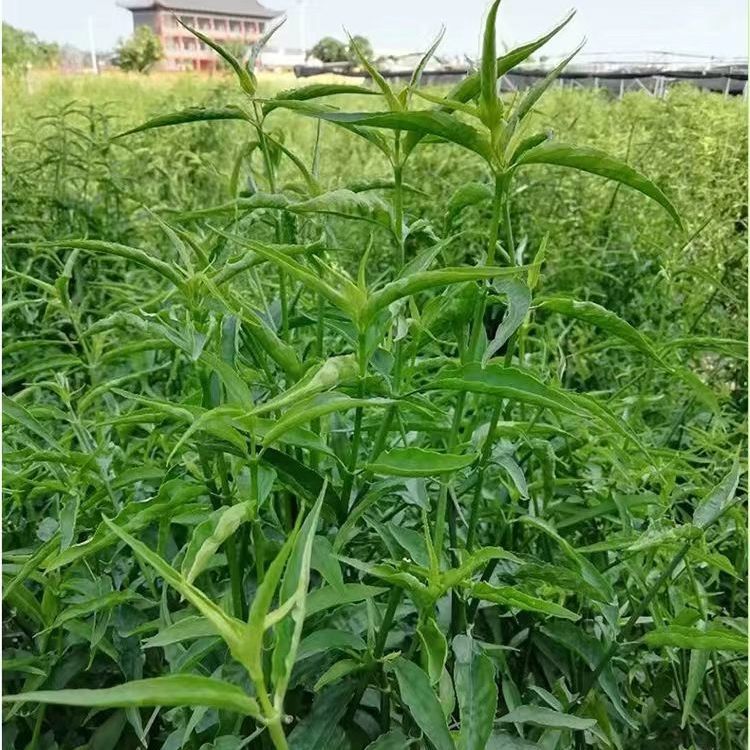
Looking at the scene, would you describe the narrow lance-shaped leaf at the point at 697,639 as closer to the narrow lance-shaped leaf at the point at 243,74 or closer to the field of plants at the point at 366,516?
the field of plants at the point at 366,516

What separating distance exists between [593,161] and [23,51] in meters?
3.28

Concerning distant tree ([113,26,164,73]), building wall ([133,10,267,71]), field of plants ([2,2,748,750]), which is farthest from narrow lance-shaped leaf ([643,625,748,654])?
distant tree ([113,26,164,73])

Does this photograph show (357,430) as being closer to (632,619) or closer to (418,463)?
(418,463)

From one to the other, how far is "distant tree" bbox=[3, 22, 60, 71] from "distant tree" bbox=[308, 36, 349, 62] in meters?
1.01

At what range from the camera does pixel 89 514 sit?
0.70 meters

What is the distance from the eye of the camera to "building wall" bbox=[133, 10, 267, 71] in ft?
5.51

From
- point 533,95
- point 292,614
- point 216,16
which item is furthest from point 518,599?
point 216,16

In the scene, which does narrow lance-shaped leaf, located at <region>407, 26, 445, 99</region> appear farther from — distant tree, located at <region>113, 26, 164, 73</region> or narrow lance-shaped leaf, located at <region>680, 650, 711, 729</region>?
distant tree, located at <region>113, 26, 164, 73</region>

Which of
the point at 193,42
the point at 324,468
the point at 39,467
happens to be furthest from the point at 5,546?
the point at 193,42

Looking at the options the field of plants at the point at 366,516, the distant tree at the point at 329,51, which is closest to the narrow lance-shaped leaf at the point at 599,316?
the field of plants at the point at 366,516

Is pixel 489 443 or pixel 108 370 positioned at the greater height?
pixel 489 443

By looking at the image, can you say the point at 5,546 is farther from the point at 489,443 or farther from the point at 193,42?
the point at 193,42

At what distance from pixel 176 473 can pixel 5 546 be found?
248 millimetres

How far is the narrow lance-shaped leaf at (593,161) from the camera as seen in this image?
47 cm
